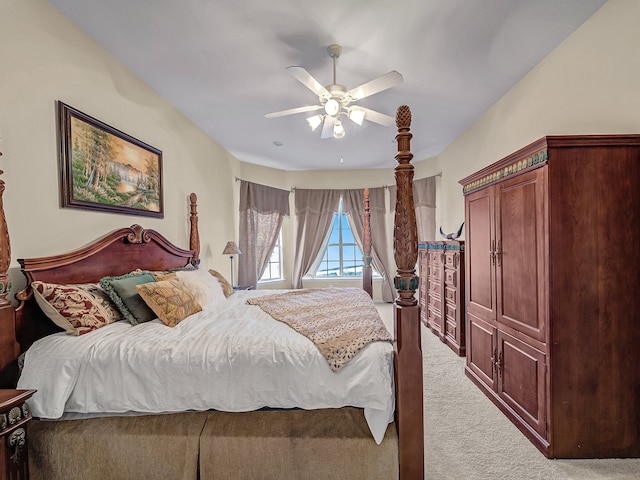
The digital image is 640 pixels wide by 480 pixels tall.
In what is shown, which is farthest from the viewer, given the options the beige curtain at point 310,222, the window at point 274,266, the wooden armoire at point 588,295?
the beige curtain at point 310,222

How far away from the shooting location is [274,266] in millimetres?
6082

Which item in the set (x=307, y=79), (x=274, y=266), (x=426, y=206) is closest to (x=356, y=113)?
(x=307, y=79)

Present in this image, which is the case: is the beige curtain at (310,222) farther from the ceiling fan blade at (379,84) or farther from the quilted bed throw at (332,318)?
the ceiling fan blade at (379,84)

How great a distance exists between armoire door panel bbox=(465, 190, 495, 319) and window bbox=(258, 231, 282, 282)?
376 cm

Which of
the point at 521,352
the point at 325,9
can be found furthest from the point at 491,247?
the point at 325,9

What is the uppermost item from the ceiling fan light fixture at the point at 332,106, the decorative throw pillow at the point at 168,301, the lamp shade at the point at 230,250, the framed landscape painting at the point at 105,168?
the ceiling fan light fixture at the point at 332,106

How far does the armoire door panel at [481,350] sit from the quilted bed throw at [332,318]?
40.0 inches

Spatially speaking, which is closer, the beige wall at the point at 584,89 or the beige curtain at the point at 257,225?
the beige wall at the point at 584,89

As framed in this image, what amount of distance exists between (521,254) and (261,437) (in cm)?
200

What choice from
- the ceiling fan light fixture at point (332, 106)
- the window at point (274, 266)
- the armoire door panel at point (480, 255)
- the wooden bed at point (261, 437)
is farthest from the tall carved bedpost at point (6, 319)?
the window at point (274, 266)

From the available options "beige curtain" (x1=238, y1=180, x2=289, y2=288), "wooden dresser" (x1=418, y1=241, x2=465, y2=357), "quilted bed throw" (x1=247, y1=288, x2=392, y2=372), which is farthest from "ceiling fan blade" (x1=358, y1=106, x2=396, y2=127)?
"beige curtain" (x1=238, y1=180, x2=289, y2=288)

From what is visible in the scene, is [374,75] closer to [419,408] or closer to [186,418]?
[419,408]

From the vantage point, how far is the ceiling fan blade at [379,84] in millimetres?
2092

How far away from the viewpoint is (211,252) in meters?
4.32
